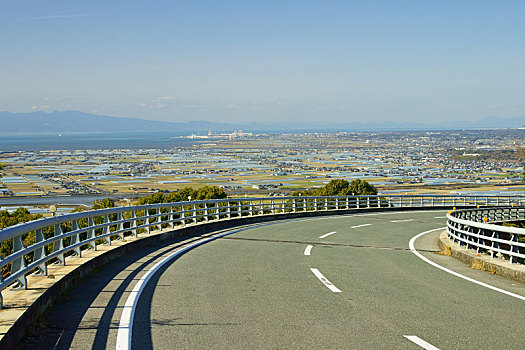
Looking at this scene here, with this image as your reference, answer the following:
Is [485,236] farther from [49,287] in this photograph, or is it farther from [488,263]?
[49,287]

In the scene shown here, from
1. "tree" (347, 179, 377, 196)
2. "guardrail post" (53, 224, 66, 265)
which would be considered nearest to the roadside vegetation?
"tree" (347, 179, 377, 196)

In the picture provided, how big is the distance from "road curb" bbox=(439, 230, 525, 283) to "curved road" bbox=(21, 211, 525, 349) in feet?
0.81

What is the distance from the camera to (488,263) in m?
12.5

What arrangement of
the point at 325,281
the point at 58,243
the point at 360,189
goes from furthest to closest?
the point at 360,189
the point at 325,281
the point at 58,243

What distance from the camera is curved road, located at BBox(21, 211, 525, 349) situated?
652 centimetres

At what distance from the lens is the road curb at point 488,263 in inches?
445

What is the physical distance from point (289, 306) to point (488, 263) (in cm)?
607

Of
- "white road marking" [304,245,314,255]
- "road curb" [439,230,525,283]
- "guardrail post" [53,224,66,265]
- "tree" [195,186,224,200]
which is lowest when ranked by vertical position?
"tree" [195,186,224,200]

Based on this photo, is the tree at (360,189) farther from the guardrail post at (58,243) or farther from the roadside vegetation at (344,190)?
the guardrail post at (58,243)

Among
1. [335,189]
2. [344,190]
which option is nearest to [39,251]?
[344,190]

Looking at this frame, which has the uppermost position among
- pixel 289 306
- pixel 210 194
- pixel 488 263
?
pixel 289 306

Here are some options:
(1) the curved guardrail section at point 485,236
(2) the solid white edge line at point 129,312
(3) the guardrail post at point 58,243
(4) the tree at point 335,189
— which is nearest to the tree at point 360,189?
(4) the tree at point 335,189

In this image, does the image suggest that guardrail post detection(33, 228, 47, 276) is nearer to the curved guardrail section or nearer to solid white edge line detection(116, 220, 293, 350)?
solid white edge line detection(116, 220, 293, 350)

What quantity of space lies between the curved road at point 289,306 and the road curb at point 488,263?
0.25 meters
